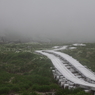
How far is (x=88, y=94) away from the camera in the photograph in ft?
57.7

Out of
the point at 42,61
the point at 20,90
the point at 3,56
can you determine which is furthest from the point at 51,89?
the point at 3,56

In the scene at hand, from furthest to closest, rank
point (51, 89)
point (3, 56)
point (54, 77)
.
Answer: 1. point (3, 56)
2. point (54, 77)
3. point (51, 89)

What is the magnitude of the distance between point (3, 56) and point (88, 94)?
27.8 meters

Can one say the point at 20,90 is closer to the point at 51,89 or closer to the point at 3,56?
the point at 51,89

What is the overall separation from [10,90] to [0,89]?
1.15 metres

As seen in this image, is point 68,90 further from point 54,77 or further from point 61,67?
point 61,67

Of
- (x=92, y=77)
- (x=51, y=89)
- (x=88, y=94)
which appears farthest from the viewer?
(x=92, y=77)

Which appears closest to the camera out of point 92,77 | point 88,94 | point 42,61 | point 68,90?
point 88,94

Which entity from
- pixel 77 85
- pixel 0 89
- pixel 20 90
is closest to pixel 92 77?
pixel 77 85

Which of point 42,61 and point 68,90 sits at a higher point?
point 42,61

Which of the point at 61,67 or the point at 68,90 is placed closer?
the point at 68,90

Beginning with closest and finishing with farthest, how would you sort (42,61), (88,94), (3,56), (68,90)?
(88,94), (68,90), (42,61), (3,56)

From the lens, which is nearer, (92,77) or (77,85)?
(77,85)

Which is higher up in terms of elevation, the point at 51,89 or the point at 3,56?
the point at 3,56
